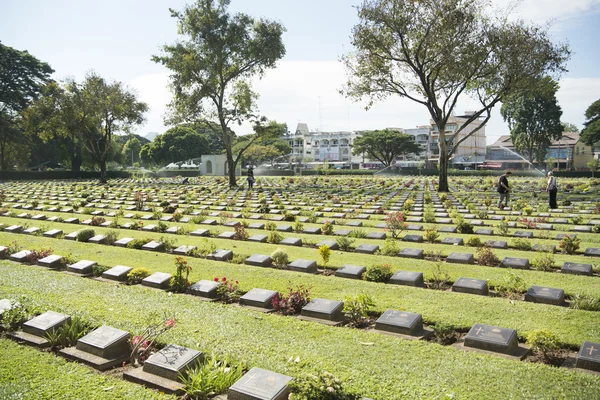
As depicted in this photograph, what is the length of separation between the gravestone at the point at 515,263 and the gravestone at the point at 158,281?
602cm

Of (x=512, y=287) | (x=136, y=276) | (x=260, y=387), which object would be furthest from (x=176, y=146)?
(x=260, y=387)

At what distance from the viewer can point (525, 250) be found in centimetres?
957

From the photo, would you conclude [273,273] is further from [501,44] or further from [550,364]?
[501,44]

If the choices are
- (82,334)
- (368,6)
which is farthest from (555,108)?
(82,334)

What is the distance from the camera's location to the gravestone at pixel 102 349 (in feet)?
14.0

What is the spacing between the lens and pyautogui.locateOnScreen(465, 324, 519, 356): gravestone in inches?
174

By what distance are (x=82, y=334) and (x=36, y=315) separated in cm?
100

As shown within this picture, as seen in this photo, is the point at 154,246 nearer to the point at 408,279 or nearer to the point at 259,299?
the point at 259,299

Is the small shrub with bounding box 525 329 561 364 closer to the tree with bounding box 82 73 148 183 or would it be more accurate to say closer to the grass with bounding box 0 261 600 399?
the grass with bounding box 0 261 600 399

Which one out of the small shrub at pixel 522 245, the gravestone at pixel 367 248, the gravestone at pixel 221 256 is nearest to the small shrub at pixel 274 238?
the gravestone at pixel 221 256

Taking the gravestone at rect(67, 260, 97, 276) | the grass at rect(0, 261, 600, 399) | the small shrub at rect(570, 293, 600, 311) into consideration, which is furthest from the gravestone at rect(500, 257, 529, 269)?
the gravestone at rect(67, 260, 97, 276)

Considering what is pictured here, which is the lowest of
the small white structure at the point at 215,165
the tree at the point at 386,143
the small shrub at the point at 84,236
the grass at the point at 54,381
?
the grass at the point at 54,381

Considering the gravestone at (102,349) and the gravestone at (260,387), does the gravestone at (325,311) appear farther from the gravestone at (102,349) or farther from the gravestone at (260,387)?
the gravestone at (102,349)

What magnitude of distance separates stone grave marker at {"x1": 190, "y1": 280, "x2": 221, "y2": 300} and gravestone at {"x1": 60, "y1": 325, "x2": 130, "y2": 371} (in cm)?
177
